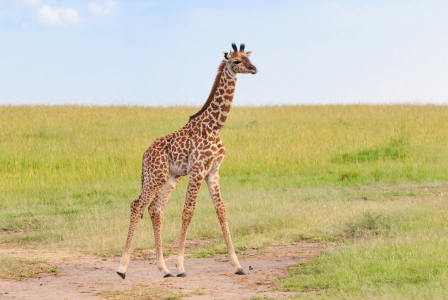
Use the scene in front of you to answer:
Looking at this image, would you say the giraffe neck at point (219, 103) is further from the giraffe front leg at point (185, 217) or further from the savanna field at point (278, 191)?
the savanna field at point (278, 191)

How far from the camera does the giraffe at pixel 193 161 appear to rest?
7.26 metres

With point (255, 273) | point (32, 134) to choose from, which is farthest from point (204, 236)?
point (32, 134)

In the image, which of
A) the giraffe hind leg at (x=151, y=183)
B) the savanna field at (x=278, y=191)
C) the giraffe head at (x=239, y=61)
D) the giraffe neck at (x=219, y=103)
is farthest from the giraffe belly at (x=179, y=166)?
the savanna field at (x=278, y=191)

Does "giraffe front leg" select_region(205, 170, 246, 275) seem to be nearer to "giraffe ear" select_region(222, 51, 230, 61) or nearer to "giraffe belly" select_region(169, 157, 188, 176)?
"giraffe belly" select_region(169, 157, 188, 176)

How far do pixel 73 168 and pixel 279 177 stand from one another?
5697 millimetres

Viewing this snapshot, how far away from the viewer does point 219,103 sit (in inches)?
298

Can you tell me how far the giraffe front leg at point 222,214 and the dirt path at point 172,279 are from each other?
0.54 ft

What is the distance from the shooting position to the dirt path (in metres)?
6.82

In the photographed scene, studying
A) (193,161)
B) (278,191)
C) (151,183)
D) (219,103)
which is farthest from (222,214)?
(278,191)

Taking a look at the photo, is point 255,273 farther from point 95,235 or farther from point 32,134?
point 32,134

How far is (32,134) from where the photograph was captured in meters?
20.6

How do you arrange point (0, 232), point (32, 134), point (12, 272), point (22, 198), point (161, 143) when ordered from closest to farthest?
point (161, 143) → point (12, 272) → point (0, 232) → point (22, 198) → point (32, 134)

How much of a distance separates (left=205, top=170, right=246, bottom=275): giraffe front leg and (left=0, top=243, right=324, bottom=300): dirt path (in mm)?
165

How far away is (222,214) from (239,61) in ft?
6.31
